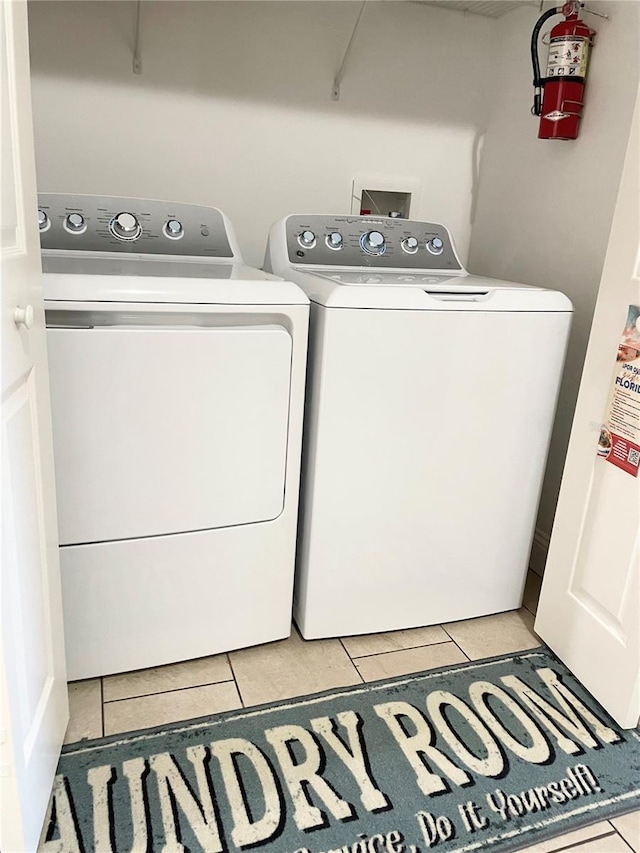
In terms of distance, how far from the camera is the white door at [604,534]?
1.46 meters

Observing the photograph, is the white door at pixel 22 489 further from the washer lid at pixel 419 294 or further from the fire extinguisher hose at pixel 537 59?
the fire extinguisher hose at pixel 537 59

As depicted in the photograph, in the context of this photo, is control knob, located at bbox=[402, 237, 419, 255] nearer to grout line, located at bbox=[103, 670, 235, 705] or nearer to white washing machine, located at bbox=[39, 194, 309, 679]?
white washing machine, located at bbox=[39, 194, 309, 679]

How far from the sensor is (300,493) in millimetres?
1711

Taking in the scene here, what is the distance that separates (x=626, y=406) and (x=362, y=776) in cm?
97

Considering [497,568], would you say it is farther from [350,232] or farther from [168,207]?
[168,207]

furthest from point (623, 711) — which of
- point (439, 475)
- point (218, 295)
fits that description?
point (218, 295)

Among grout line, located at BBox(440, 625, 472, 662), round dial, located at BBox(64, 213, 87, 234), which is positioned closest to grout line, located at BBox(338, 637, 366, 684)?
grout line, located at BBox(440, 625, 472, 662)

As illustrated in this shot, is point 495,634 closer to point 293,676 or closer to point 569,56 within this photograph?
point 293,676

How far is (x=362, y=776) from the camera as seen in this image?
1365 mm

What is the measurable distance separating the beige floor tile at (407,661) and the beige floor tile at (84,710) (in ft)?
2.08

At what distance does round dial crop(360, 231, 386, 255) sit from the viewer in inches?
77.2

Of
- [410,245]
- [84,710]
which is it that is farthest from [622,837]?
[410,245]

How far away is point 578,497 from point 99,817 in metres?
1.25

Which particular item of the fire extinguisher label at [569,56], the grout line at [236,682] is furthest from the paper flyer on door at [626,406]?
the grout line at [236,682]
